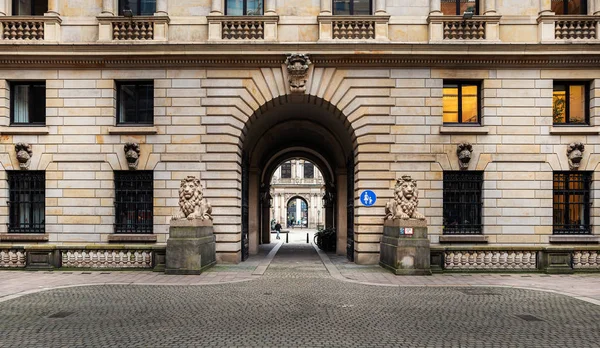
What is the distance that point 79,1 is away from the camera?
1881 centimetres

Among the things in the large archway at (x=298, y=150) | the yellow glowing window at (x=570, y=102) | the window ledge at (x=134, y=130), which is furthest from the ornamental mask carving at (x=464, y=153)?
the window ledge at (x=134, y=130)

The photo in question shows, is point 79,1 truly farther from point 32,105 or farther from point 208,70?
point 208,70

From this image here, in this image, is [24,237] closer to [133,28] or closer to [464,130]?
[133,28]

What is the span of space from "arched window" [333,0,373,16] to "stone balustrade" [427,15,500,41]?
8.33ft

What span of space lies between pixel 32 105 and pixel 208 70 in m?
7.23

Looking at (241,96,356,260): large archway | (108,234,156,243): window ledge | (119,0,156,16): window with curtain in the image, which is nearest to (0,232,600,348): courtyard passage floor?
(108,234,156,243): window ledge

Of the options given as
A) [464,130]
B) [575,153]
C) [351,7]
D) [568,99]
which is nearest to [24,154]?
[351,7]

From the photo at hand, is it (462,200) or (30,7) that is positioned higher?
(30,7)

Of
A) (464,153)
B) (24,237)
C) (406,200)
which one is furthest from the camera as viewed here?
(24,237)

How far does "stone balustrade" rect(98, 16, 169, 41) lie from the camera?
18344 mm

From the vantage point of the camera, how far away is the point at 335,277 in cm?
1520

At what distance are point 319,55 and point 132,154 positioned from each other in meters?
7.92

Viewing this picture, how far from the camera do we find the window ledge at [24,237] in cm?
1827

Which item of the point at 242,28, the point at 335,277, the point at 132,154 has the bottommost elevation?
the point at 335,277
